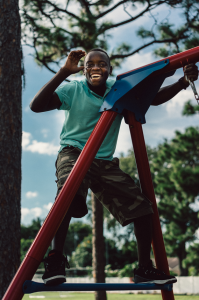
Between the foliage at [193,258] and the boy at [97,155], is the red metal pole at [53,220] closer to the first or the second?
the boy at [97,155]

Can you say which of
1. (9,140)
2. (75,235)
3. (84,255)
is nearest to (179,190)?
(9,140)

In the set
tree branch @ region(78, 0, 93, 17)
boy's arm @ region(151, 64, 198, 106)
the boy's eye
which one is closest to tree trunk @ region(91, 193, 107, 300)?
tree branch @ region(78, 0, 93, 17)

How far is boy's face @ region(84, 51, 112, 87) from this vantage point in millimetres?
1761

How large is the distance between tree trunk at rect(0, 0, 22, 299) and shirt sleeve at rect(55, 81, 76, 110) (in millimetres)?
1214

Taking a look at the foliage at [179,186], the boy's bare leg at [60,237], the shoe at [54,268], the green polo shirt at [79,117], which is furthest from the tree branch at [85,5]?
the foliage at [179,186]

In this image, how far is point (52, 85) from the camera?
1544mm

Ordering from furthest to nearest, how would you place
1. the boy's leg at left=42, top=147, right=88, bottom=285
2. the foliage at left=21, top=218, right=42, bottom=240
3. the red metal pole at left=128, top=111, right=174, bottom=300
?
the foliage at left=21, top=218, right=42, bottom=240, the red metal pole at left=128, top=111, right=174, bottom=300, the boy's leg at left=42, top=147, right=88, bottom=285

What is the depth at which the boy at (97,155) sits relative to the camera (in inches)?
61.2

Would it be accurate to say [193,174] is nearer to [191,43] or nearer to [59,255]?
[191,43]

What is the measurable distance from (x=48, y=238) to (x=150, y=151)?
20.3 metres

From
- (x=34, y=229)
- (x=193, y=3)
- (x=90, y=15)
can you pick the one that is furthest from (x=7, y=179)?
(x=34, y=229)

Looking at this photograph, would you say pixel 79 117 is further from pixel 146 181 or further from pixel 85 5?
pixel 85 5

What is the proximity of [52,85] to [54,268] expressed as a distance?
85 cm

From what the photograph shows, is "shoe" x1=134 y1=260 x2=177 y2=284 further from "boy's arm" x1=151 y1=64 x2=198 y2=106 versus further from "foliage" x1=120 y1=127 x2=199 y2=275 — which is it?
"foliage" x1=120 y1=127 x2=199 y2=275
